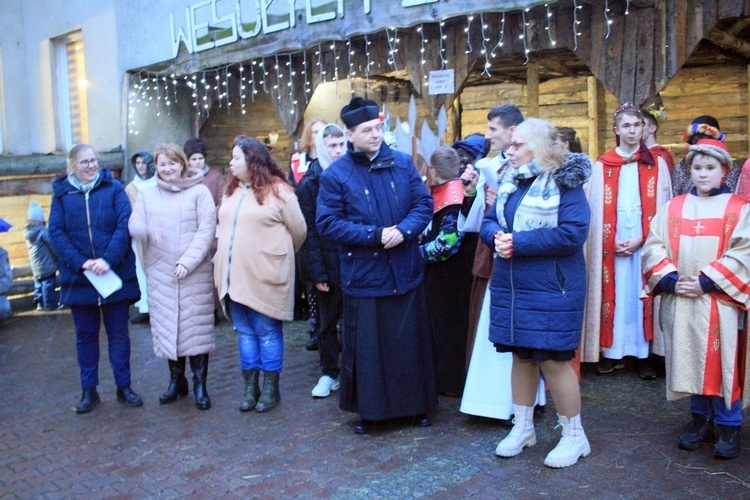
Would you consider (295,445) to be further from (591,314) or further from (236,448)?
(591,314)

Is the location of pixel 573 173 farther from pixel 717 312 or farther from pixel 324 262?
pixel 324 262

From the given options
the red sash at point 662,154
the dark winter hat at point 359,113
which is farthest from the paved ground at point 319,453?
the dark winter hat at point 359,113

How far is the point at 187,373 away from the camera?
643 cm

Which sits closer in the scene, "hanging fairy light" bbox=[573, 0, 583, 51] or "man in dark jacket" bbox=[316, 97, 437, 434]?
"man in dark jacket" bbox=[316, 97, 437, 434]

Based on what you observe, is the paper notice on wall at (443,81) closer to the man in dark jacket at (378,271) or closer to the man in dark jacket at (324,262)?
the man in dark jacket at (324,262)

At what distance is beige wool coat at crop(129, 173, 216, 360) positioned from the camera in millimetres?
5316

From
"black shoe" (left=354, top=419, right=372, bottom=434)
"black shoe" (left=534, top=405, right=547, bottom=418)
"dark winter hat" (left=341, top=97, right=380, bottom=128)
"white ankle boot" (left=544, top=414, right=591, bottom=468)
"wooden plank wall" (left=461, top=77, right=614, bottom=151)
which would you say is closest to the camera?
"white ankle boot" (left=544, top=414, right=591, bottom=468)

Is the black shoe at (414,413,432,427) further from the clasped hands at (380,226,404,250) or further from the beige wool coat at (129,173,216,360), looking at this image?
the beige wool coat at (129,173,216,360)

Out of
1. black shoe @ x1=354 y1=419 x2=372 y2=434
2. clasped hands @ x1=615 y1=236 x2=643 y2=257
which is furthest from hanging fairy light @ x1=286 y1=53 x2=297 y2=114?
black shoe @ x1=354 y1=419 x2=372 y2=434

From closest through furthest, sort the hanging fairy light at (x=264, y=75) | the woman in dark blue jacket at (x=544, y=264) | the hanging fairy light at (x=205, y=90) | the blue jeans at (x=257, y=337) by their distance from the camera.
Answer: the woman in dark blue jacket at (x=544, y=264) < the blue jeans at (x=257, y=337) < the hanging fairy light at (x=264, y=75) < the hanging fairy light at (x=205, y=90)

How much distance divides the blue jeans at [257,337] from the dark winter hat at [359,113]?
1489 millimetres

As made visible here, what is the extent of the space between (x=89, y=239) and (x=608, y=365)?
3.85 meters

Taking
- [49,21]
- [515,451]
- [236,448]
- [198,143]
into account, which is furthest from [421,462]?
[49,21]

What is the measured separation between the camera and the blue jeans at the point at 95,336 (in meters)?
5.41
